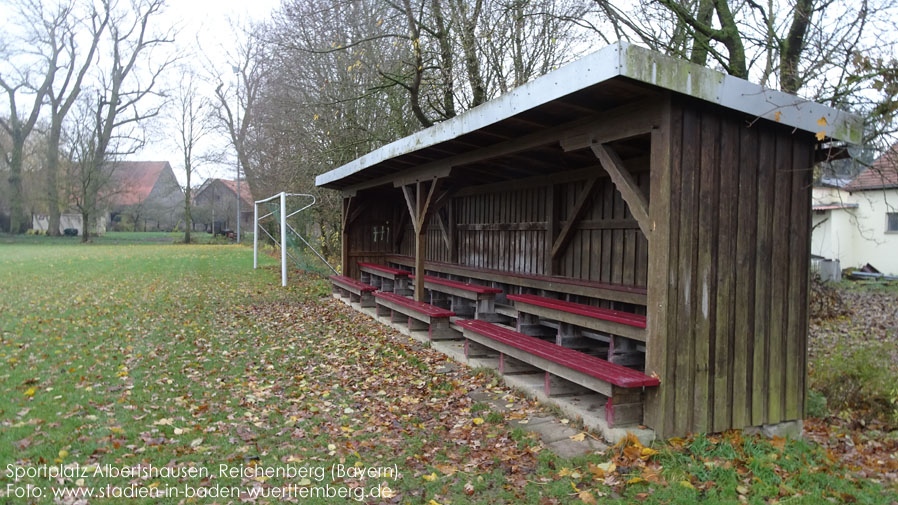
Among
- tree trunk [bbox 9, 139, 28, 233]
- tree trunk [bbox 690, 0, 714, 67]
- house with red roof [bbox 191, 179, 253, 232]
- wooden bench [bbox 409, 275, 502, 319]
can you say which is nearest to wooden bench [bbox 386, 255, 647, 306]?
wooden bench [bbox 409, 275, 502, 319]

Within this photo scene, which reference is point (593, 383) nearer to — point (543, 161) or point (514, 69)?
point (543, 161)

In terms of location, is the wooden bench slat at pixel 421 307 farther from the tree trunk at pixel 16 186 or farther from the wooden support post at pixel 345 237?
the tree trunk at pixel 16 186

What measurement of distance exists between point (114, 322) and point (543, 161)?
7.12m

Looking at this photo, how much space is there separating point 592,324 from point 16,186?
4570 centimetres

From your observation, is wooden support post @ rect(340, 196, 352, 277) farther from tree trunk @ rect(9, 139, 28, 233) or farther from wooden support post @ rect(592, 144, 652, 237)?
tree trunk @ rect(9, 139, 28, 233)

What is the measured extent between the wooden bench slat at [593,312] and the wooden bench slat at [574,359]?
34 cm

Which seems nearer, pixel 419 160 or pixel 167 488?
pixel 167 488

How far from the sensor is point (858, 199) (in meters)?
18.8

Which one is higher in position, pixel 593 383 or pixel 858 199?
pixel 858 199

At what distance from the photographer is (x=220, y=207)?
55.0 m

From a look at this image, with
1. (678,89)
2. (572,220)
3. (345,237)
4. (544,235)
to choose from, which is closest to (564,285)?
(572,220)

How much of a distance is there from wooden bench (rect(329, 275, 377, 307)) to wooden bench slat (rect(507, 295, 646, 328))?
4.42m

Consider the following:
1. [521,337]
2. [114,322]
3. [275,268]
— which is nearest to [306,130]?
[275,268]

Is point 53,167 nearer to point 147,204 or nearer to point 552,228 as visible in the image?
point 147,204
